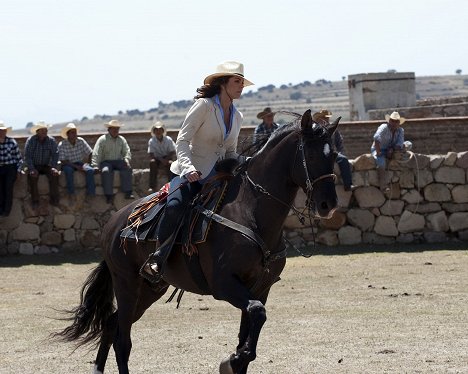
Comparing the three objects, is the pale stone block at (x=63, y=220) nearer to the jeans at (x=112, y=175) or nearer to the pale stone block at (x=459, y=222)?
the jeans at (x=112, y=175)

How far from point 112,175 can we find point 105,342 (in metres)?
10.2

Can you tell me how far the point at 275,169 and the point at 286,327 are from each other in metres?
3.74

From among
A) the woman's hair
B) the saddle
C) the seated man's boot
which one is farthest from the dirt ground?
the woman's hair

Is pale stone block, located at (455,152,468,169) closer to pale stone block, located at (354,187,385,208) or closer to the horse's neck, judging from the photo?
pale stone block, located at (354,187,385,208)

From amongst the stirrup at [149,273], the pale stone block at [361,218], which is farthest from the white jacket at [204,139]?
the pale stone block at [361,218]

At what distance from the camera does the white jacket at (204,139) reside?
8.66 m

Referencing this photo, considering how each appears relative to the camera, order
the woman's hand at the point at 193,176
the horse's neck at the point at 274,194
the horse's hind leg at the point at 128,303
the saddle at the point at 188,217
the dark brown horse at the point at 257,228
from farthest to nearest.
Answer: the horse's hind leg at the point at 128,303, the woman's hand at the point at 193,176, the saddle at the point at 188,217, the horse's neck at the point at 274,194, the dark brown horse at the point at 257,228

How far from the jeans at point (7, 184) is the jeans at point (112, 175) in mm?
1603

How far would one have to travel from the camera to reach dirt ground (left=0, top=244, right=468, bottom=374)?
9.60 m

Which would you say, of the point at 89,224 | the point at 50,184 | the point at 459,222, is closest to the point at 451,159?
the point at 459,222

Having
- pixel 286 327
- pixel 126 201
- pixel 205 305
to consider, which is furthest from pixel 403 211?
pixel 286 327

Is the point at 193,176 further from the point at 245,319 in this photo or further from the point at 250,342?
the point at 250,342

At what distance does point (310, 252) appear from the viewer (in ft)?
62.6

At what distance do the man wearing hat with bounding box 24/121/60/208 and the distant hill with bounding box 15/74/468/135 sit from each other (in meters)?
92.7
